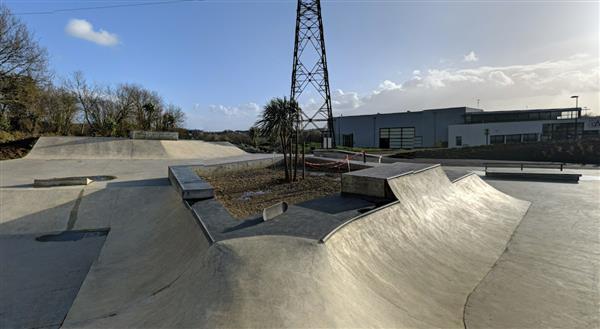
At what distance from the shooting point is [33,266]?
5.46m

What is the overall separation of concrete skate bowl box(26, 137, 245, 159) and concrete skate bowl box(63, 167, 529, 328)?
15051mm

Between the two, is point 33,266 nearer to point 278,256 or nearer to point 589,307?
point 278,256

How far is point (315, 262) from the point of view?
3445mm

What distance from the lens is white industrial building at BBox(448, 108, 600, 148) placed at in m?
36.7

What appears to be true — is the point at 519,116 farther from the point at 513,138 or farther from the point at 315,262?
the point at 315,262

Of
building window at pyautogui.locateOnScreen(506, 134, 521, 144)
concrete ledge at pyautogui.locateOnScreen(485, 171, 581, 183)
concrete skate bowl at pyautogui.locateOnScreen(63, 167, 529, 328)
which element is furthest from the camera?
building window at pyautogui.locateOnScreen(506, 134, 521, 144)

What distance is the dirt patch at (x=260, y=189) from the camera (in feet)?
23.6

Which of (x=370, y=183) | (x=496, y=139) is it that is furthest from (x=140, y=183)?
(x=496, y=139)

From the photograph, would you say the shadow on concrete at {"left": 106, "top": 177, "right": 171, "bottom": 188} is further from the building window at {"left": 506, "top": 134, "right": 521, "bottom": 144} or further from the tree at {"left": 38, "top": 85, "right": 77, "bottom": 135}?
the building window at {"left": 506, "top": 134, "right": 521, "bottom": 144}

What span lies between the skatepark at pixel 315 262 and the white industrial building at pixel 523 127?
33982 mm

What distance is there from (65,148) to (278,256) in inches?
832

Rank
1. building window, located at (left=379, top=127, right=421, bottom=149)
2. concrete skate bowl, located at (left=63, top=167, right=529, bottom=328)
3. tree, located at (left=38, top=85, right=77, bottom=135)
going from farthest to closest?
building window, located at (left=379, top=127, right=421, bottom=149) < tree, located at (left=38, top=85, right=77, bottom=135) < concrete skate bowl, located at (left=63, top=167, right=529, bottom=328)

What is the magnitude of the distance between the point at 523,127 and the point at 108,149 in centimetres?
4275

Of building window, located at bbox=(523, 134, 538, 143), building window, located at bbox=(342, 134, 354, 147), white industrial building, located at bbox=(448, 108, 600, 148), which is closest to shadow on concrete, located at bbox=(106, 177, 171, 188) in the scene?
white industrial building, located at bbox=(448, 108, 600, 148)
